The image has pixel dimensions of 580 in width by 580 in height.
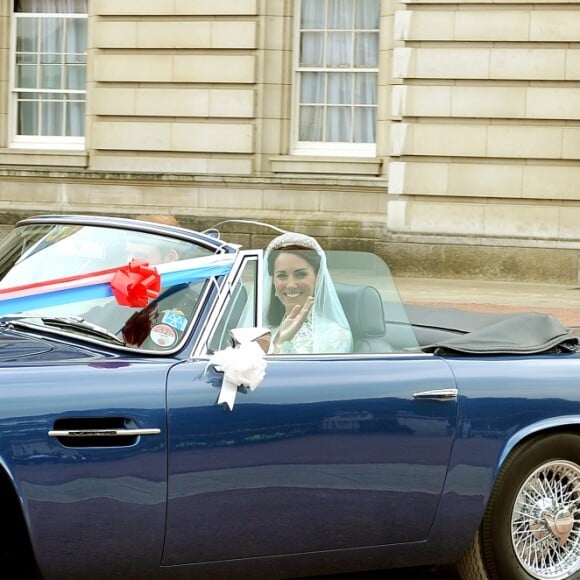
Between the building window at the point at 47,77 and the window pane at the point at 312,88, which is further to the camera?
the building window at the point at 47,77

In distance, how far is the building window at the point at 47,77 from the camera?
19.5 metres

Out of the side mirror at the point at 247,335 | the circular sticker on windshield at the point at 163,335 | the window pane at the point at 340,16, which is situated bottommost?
the circular sticker on windshield at the point at 163,335

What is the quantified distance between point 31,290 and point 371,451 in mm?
1413

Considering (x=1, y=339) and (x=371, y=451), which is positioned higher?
(x=1, y=339)

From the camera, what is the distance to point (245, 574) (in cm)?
422

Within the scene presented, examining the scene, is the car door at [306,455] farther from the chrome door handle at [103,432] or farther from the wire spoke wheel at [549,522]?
the wire spoke wheel at [549,522]

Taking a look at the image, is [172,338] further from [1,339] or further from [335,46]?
[335,46]

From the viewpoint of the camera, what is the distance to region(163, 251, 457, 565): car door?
4.02m

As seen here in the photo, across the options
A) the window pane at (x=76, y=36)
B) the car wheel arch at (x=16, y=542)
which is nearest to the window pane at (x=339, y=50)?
the window pane at (x=76, y=36)

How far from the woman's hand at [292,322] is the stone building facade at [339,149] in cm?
1195

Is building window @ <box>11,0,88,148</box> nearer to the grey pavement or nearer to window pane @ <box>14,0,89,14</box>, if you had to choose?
window pane @ <box>14,0,89,14</box>

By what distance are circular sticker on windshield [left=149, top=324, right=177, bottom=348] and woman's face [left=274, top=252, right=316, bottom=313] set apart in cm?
78

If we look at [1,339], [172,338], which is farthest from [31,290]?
Result: [172,338]

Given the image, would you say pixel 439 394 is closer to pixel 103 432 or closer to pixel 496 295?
pixel 103 432
